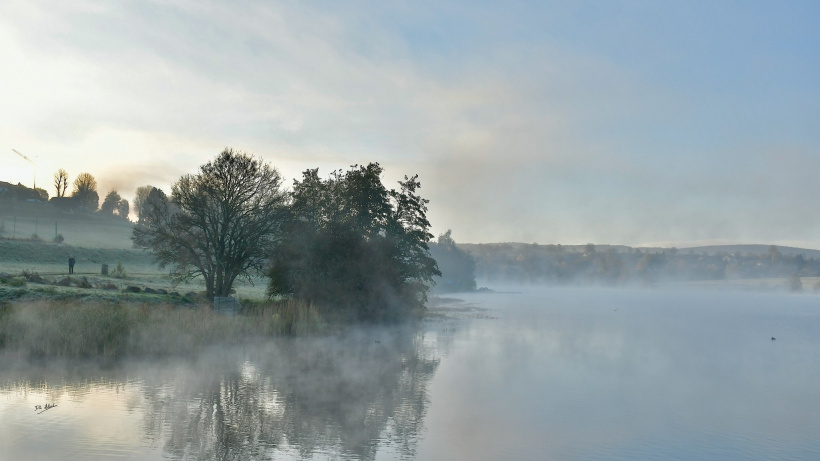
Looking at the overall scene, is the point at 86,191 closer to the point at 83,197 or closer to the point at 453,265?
the point at 83,197

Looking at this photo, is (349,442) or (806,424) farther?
(806,424)

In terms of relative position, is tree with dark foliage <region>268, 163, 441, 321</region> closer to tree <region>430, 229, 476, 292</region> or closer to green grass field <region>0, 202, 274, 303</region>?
green grass field <region>0, 202, 274, 303</region>

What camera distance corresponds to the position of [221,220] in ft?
Answer: 155

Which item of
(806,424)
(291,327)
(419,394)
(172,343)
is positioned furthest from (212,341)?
(806,424)

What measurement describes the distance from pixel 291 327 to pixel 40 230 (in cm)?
9220

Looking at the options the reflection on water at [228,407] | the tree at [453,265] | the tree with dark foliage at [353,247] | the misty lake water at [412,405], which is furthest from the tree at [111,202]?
the reflection on water at [228,407]

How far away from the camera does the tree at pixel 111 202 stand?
165 metres

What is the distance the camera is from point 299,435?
15.0m

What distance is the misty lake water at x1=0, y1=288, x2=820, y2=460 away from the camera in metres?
14.3

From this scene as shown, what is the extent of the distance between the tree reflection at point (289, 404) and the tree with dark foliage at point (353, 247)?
53.4ft

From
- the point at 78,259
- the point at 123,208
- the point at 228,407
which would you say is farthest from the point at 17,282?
the point at 123,208

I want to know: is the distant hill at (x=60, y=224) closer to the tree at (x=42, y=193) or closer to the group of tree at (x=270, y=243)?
the tree at (x=42, y=193)

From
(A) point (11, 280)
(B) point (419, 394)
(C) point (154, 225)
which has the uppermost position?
(C) point (154, 225)

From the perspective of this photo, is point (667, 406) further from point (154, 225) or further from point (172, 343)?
point (154, 225)
